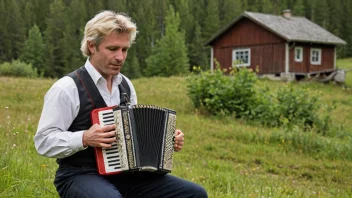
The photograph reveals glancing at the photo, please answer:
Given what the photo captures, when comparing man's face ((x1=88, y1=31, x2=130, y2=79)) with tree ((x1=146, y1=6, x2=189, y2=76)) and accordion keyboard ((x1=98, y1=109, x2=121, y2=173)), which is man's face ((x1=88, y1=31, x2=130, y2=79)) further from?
tree ((x1=146, y1=6, x2=189, y2=76))

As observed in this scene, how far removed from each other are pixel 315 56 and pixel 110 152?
107 feet

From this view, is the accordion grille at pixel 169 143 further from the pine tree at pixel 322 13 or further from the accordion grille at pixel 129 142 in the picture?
the pine tree at pixel 322 13

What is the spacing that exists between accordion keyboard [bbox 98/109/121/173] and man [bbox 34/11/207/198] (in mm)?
64

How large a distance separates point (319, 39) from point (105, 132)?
106 ft

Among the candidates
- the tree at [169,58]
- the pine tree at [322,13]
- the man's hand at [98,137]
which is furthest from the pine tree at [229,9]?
the man's hand at [98,137]

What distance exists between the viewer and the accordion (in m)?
3.76

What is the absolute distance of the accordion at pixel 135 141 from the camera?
12.3ft

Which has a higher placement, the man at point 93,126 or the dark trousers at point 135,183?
the man at point 93,126

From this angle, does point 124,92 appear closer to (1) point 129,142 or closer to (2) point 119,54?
(2) point 119,54

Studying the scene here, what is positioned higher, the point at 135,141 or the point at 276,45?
the point at 276,45

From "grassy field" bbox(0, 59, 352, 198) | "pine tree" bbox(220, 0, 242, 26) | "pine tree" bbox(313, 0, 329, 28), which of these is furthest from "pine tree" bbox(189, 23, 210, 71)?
"grassy field" bbox(0, 59, 352, 198)

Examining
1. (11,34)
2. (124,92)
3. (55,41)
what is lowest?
(124,92)

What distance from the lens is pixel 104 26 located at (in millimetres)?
3939

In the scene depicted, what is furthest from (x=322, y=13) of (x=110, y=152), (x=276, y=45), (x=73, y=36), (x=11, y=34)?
(x=110, y=152)
